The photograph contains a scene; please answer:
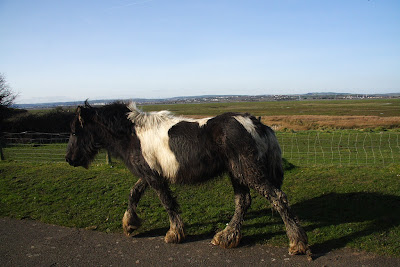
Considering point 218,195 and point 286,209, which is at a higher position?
point 286,209

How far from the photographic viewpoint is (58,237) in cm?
558

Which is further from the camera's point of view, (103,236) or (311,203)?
(311,203)

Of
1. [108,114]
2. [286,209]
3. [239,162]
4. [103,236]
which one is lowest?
[103,236]

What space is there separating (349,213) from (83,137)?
220 inches

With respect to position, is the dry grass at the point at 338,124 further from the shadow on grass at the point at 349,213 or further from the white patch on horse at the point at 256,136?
the white patch on horse at the point at 256,136

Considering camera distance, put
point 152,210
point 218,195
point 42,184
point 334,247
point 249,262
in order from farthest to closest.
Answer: point 42,184
point 218,195
point 152,210
point 334,247
point 249,262

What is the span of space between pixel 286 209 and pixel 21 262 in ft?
13.8

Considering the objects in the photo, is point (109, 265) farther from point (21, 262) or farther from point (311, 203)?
point (311, 203)

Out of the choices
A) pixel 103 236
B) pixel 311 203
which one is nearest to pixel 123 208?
pixel 103 236

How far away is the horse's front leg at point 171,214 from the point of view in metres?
5.23

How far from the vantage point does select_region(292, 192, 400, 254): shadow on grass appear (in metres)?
5.13

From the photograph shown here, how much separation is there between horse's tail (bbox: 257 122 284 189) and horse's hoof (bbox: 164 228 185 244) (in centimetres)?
179

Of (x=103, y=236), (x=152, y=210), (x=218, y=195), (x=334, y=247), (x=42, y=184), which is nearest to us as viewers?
(x=334, y=247)

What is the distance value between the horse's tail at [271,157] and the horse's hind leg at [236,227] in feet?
2.15
